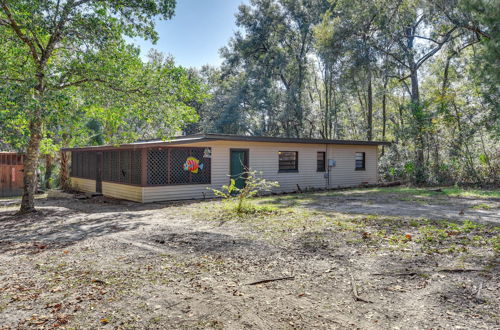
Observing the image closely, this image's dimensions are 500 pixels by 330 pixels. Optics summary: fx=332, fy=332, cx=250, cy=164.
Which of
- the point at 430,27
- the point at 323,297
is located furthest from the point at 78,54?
the point at 430,27

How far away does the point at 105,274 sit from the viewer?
4012 mm

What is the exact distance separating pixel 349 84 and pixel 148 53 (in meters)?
20.8

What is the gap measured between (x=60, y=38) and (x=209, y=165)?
6350 mm

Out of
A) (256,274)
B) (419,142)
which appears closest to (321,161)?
(419,142)

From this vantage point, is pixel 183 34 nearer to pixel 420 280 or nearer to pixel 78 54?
pixel 78 54

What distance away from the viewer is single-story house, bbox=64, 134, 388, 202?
39.0ft

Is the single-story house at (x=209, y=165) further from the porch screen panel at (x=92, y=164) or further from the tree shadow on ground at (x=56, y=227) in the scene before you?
the tree shadow on ground at (x=56, y=227)

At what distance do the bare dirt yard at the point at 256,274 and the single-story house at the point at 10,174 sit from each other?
12.3 metres

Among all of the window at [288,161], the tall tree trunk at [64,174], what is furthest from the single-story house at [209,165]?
the tall tree trunk at [64,174]

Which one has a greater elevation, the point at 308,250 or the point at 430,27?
the point at 430,27

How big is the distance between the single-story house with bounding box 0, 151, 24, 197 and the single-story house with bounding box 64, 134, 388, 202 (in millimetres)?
2628

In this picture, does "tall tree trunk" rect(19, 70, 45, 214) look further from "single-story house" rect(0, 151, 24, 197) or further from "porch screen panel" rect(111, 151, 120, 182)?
"single-story house" rect(0, 151, 24, 197)

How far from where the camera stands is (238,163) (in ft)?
44.8

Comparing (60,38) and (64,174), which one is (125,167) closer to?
(60,38)
